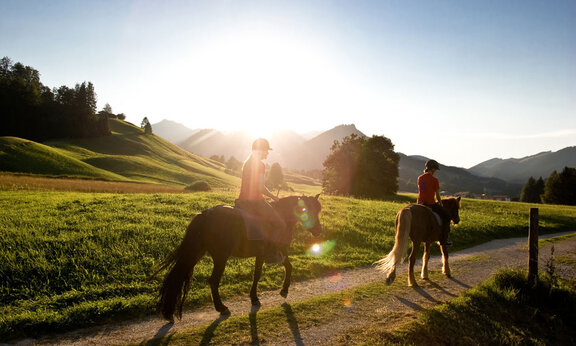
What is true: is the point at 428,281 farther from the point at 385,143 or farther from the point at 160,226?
the point at 385,143

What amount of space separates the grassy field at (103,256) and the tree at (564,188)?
220ft

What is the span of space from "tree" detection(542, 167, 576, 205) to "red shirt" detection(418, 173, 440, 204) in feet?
259

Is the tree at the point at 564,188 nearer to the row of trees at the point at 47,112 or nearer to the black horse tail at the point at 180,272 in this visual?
the black horse tail at the point at 180,272

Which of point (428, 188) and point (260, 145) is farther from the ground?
point (260, 145)

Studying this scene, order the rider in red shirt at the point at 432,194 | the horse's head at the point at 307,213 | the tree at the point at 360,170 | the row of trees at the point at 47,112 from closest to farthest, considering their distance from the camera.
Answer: the horse's head at the point at 307,213
the rider in red shirt at the point at 432,194
the tree at the point at 360,170
the row of trees at the point at 47,112

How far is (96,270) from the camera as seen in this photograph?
9.15 meters

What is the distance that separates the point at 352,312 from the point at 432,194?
5.52 m

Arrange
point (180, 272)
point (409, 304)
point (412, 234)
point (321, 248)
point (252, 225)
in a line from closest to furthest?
1. point (180, 272)
2. point (252, 225)
3. point (409, 304)
4. point (412, 234)
5. point (321, 248)

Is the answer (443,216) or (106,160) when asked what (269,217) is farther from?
(106,160)

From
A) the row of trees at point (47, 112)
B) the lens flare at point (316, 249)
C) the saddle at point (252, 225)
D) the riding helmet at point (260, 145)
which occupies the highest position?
the row of trees at point (47, 112)

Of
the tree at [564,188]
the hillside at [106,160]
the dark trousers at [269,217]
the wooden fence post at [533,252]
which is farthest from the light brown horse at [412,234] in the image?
the tree at [564,188]

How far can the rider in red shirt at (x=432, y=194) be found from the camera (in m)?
10.4

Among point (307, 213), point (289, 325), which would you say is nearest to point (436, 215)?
point (307, 213)

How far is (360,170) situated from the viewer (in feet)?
147
